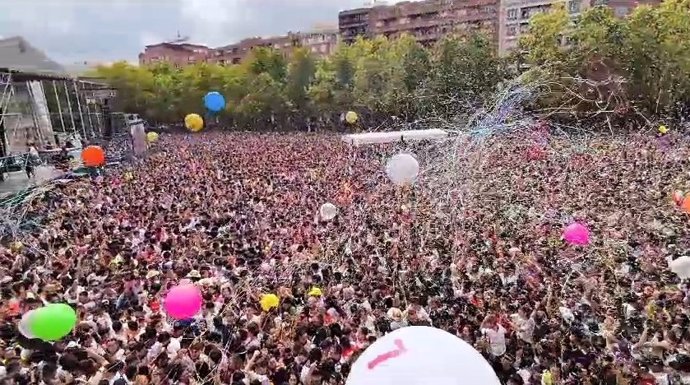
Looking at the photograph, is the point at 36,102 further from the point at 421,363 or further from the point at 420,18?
the point at 420,18

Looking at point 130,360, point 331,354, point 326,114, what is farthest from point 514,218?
point 326,114

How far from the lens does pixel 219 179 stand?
15.6m

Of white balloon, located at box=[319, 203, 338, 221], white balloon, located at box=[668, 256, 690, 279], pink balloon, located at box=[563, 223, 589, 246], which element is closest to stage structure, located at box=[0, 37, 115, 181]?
white balloon, located at box=[319, 203, 338, 221]

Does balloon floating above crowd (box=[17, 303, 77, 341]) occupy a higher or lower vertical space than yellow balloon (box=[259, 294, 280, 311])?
higher

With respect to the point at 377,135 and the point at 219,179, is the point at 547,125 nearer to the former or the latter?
the point at 377,135

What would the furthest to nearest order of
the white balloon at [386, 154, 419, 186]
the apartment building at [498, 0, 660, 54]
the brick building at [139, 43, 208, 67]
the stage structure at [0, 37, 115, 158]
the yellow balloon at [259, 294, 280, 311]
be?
the brick building at [139, 43, 208, 67] < the apartment building at [498, 0, 660, 54] < the stage structure at [0, 37, 115, 158] < the white balloon at [386, 154, 419, 186] < the yellow balloon at [259, 294, 280, 311]

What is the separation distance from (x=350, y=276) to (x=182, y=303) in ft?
7.27

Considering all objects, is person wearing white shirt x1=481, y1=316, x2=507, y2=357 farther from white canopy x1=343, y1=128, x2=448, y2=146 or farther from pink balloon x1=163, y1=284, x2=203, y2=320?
white canopy x1=343, y1=128, x2=448, y2=146

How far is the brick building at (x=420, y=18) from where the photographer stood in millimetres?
52281

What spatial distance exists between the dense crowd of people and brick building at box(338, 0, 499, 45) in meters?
39.4

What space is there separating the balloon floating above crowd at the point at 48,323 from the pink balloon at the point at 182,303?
76 centimetres

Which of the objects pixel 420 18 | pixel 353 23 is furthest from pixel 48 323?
pixel 353 23

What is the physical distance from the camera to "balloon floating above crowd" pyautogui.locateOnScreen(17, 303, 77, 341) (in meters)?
A: 4.88

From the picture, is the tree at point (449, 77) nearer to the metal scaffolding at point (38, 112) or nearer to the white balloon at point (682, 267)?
the metal scaffolding at point (38, 112)
